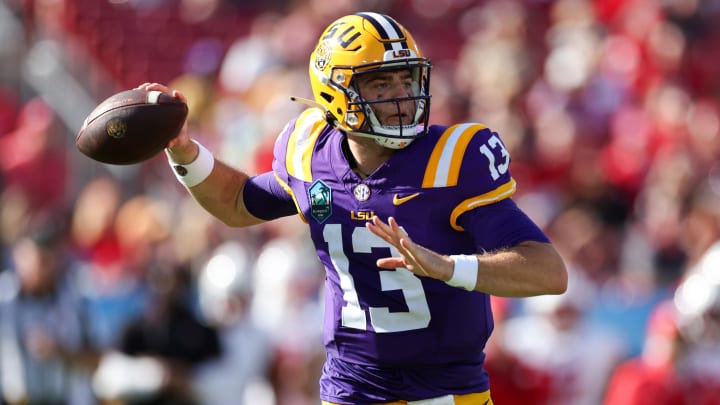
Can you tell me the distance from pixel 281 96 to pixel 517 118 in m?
1.67

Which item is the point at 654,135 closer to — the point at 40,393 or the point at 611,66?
the point at 611,66

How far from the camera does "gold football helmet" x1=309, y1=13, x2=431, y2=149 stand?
4.11 meters

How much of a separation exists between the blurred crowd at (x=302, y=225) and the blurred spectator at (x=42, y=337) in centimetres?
1

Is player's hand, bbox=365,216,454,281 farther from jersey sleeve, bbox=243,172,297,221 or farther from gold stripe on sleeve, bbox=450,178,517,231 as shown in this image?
jersey sleeve, bbox=243,172,297,221

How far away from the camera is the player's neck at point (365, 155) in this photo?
4.18m

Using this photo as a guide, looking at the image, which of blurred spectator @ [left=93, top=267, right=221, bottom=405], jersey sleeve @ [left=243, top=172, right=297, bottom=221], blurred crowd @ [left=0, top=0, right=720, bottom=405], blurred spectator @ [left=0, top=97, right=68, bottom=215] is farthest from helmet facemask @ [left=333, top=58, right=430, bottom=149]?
blurred spectator @ [left=0, top=97, right=68, bottom=215]

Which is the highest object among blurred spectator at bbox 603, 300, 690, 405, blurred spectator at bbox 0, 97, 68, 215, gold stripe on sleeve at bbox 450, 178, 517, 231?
blurred spectator at bbox 0, 97, 68, 215

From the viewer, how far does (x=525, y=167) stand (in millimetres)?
8516

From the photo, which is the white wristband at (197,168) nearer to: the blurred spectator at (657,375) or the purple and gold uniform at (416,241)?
the purple and gold uniform at (416,241)

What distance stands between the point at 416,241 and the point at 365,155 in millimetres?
384

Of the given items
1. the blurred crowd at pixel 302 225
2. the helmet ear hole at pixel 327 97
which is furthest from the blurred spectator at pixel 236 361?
the helmet ear hole at pixel 327 97

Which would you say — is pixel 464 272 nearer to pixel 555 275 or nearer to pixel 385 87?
pixel 555 275

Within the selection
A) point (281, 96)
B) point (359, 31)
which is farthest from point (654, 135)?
point (359, 31)

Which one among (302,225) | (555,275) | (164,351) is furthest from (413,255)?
(302,225)
